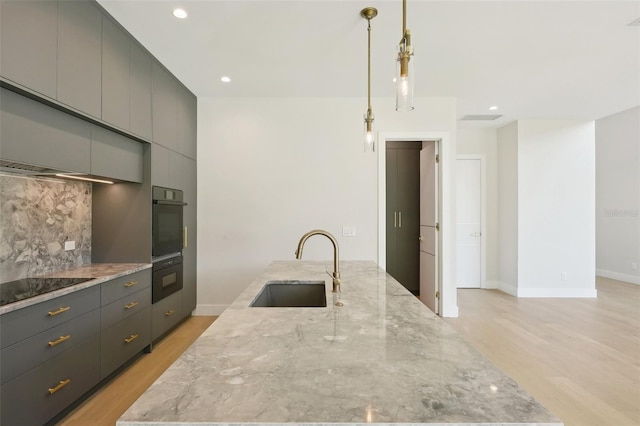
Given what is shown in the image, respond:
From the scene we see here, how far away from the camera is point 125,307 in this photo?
7.48 feet

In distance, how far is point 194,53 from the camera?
8.55ft

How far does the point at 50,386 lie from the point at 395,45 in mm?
3419

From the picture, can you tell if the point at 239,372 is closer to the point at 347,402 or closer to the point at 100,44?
the point at 347,402

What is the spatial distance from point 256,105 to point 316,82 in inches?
35.0

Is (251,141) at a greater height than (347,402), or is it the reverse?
(251,141)

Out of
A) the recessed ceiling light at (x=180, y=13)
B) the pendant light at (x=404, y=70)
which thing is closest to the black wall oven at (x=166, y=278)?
the recessed ceiling light at (x=180, y=13)

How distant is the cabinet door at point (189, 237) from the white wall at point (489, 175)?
430 centimetres

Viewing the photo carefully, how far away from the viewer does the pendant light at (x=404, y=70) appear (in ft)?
3.80

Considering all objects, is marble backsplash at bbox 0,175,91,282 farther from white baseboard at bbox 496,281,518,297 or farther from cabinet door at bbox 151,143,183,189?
white baseboard at bbox 496,281,518,297

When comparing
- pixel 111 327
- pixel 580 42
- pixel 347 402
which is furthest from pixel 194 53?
pixel 580 42

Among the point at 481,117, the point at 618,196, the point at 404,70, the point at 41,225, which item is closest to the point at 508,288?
the point at 481,117

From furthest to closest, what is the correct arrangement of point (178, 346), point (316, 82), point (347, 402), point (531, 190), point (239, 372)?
point (531, 190)
point (316, 82)
point (178, 346)
point (239, 372)
point (347, 402)

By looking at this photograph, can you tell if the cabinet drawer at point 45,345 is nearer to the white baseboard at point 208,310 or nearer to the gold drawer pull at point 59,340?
the gold drawer pull at point 59,340

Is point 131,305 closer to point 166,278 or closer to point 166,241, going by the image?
point 166,278
